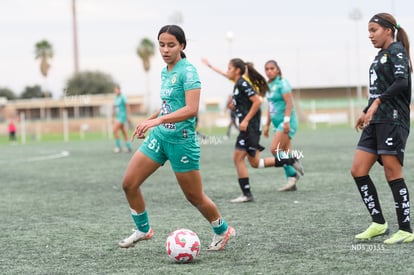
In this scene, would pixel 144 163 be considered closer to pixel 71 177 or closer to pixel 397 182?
pixel 397 182

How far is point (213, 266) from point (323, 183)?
23.4 feet

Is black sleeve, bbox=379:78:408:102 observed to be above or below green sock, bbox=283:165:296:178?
above

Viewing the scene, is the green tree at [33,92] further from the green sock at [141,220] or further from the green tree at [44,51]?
the green sock at [141,220]

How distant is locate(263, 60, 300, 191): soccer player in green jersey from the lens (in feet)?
40.3

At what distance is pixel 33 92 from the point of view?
5312 centimetres

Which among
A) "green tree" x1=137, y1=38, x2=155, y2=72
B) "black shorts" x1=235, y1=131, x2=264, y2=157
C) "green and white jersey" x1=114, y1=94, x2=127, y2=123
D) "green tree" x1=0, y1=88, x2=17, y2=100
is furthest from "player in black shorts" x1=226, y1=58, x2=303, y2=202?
"green tree" x1=137, y1=38, x2=155, y2=72

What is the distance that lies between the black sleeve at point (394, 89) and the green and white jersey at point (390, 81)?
5cm

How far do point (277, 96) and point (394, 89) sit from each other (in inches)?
229

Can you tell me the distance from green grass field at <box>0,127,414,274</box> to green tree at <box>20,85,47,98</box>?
33567 millimetres

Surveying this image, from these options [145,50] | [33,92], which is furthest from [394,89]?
[145,50]

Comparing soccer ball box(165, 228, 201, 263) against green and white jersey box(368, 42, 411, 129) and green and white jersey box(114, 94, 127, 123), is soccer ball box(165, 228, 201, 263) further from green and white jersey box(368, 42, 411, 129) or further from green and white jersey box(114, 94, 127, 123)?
green and white jersey box(114, 94, 127, 123)

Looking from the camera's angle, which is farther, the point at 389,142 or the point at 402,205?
the point at 402,205

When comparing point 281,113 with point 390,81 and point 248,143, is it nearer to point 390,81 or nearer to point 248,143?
point 248,143

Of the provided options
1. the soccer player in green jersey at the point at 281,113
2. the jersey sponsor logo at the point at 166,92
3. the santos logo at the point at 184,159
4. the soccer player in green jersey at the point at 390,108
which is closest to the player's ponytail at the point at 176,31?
the jersey sponsor logo at the point at 166,92
